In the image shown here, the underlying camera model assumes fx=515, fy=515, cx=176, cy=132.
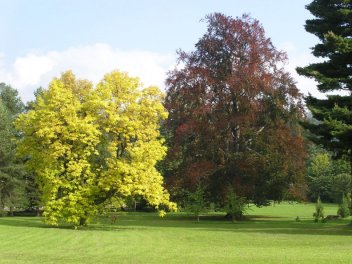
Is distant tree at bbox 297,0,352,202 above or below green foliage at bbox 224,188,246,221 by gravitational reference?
above

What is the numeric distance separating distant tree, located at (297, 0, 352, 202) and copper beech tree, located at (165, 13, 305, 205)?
8705mm

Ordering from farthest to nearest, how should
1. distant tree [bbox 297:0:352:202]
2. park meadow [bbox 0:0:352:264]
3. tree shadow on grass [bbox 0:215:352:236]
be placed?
tree shadow on grass [bbox 0:215:352:236], distant tree [bbox 297:0:352:202], park meadow [bbox 0:0:352:264]

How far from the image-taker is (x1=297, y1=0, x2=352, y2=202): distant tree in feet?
91.5

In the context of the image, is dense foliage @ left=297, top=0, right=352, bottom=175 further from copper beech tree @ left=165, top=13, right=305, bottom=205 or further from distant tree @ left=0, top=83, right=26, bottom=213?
distant tree @ left=0, top=83, right=26, bottom=213

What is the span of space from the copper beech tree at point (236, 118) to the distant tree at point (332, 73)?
8705mm

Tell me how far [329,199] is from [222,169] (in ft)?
224

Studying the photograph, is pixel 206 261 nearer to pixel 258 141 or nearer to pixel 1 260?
pixel 1 260

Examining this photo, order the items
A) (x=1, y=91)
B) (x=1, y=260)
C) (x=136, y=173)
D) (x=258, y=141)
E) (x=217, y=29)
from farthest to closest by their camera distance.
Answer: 1. (x=1, y=91)
2. (x=217, y=29)
3. (x=258, y=141)
4. (x=136, y=173)
5. (x=1, y=260)

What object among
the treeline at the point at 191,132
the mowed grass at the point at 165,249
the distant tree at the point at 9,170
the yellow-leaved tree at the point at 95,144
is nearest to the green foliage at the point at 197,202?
the treeline at the point at 191,132

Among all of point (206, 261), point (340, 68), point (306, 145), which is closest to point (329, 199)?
point (306, 145)

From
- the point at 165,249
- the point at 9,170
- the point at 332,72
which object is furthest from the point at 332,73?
the point at 9,170

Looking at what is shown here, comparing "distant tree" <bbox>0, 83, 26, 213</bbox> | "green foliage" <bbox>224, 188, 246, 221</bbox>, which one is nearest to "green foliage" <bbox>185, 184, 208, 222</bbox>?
"green foliage" <bbox>224, 188, 246, 221</bbox>

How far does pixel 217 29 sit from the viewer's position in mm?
43125

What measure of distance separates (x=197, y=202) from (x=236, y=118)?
7.25 metres
